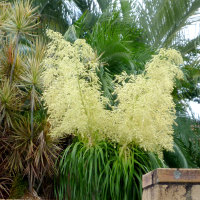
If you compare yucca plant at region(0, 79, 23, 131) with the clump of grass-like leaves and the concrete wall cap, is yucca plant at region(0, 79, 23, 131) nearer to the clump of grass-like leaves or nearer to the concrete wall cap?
the clump of grass-like leaves

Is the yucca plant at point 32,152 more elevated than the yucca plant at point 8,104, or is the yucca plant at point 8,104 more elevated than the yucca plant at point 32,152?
the yucca plant at point 8,104

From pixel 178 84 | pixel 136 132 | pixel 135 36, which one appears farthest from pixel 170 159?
pixel 136 132

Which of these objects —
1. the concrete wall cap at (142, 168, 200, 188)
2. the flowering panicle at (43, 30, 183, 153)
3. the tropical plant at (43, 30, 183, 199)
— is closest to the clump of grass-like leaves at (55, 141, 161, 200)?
the tropical plant at (43, 30, 183, 199)

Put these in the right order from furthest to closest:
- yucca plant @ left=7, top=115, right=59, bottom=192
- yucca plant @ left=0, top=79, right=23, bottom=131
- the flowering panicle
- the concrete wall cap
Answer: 1. yucca plant @ left=0, top=79, right=23, bottom=131
2. yucca plant @ left=7, top=115, right=59, bottom=192
3. the flowering panicle
4. the concrete wall cap

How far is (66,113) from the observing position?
488 cm

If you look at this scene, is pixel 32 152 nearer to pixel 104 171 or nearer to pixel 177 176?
pixel 104 171

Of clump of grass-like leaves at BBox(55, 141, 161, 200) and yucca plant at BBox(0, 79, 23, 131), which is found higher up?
yucca plant at BBox(0, 79, 23, 131)

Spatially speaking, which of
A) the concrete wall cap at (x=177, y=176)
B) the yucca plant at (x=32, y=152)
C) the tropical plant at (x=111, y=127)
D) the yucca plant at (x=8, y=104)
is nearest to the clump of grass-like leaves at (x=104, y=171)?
the tropical plant at (x=111, y=127)

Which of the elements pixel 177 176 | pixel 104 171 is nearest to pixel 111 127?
pixel 104 171

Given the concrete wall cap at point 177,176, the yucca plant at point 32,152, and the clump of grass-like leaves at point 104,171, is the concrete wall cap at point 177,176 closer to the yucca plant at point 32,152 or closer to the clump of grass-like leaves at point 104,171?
the clump of grass-like leaves at point 104,171

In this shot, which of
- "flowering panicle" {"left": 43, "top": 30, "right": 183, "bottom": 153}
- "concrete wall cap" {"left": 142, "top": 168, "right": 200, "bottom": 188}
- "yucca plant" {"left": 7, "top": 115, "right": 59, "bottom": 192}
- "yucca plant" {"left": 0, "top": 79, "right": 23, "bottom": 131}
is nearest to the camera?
"concrete wall cap" {"left": 142, "top": 168, "right": 200, "bottom": 188}

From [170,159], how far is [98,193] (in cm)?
318

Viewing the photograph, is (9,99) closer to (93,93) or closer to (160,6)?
(93,93)

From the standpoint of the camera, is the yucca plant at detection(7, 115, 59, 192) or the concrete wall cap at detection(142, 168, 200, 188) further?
the yucca plant at detection(7, 115, 59, 192)
